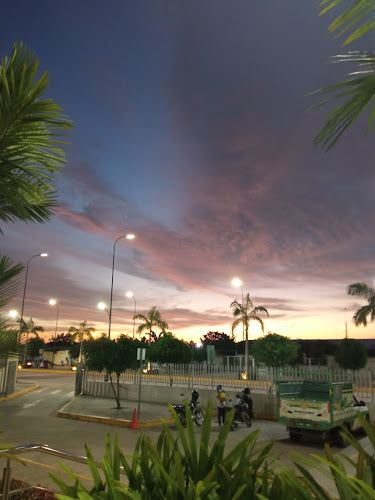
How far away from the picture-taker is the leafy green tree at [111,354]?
2012cm

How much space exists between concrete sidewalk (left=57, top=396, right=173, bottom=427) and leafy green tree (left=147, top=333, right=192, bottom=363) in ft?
22.5

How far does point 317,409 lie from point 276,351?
51.3 ft

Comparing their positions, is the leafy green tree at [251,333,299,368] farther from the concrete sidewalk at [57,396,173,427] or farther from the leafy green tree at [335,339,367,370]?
the leafy green tree at [335,339,367,370]

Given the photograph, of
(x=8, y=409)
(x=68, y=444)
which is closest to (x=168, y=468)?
(x=68, y=444)

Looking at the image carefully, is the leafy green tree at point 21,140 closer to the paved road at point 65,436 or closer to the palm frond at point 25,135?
the palm frond at point 25,135

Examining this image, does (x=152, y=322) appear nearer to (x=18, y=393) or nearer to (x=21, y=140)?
(x=18, y=393)

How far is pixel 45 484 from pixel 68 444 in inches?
159

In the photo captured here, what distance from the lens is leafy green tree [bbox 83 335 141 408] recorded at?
66.0 ft

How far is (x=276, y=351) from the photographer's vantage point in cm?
2781

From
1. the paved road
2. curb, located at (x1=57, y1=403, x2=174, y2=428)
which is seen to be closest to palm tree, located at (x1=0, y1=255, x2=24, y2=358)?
the paved road

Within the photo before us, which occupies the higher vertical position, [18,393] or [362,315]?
[362,315]

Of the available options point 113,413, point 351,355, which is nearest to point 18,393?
point 113,413

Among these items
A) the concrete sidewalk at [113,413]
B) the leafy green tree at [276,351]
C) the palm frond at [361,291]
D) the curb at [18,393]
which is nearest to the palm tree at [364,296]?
the palm frond at [361,291]

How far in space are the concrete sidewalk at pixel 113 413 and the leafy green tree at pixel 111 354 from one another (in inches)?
50.1
